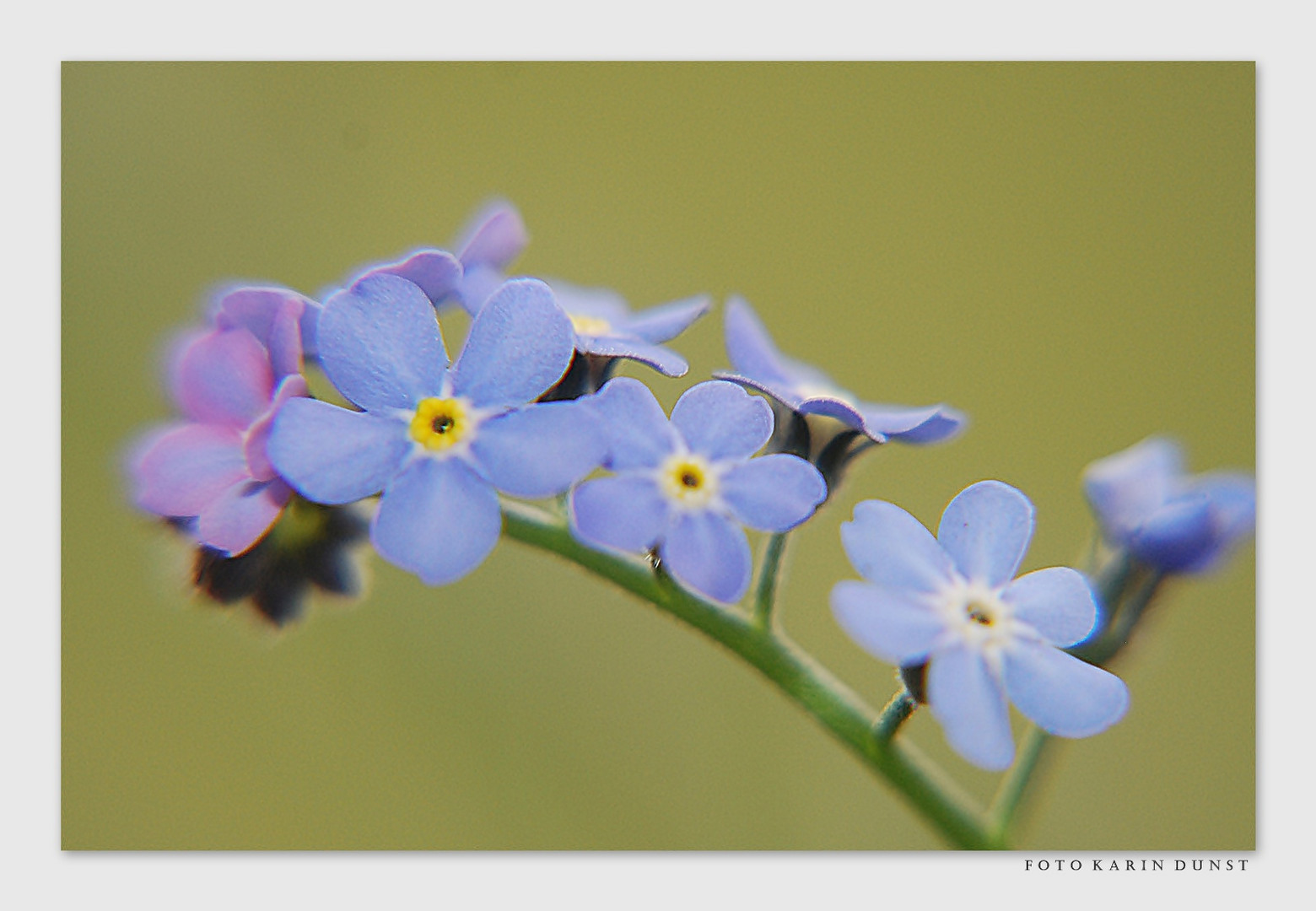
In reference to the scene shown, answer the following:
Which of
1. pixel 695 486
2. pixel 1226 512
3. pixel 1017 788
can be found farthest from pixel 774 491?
pixel 1226 512

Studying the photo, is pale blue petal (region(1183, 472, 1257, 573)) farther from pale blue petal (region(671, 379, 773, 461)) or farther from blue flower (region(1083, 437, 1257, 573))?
pale blue petal (region(671, 379, 773, 461))

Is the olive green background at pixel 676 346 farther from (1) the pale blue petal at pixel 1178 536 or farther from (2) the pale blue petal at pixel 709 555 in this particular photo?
(2) the pale blue petal at pixel 709 555

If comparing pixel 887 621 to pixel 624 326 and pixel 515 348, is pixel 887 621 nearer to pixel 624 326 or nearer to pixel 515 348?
pixel 515 348

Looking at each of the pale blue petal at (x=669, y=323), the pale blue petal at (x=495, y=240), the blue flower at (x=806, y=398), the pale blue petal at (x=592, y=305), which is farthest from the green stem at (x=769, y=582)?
the pale blue petal at (x=495, y=240)

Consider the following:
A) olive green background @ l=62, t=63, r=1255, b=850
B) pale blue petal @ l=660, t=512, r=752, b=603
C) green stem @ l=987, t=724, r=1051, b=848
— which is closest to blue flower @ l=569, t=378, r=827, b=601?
pale blue petal @ l=660, t=512, r=752, b=603

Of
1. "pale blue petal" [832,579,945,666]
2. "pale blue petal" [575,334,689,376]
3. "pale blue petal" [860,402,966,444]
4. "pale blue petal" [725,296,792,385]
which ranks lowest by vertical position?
"pale blue petal" [832,579,945,666]

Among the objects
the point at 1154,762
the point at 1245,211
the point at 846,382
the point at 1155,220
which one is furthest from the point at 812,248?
the point at 1154,762
